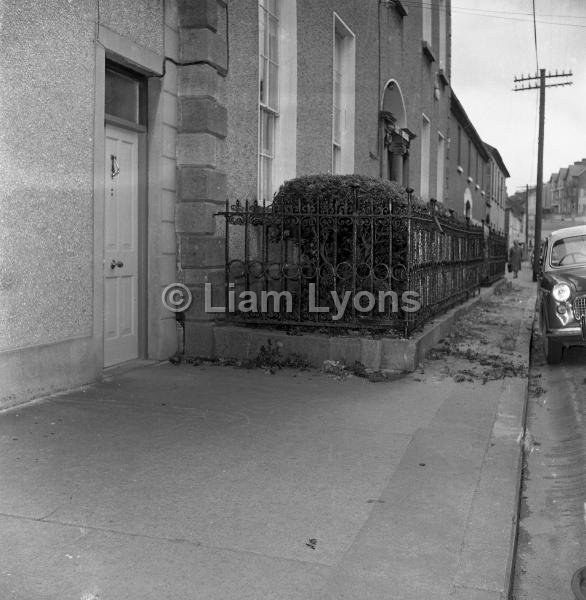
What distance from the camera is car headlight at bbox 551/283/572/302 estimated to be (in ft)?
27.2

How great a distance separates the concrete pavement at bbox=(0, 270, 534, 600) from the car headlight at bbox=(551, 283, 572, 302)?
7.10 feet

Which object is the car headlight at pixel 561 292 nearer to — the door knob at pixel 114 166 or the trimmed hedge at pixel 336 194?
the trimmed hedge at pixel 336 194

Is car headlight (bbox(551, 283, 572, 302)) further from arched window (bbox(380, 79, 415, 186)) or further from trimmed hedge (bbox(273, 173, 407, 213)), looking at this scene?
arched window (bbox(380, 79, 415, 186))

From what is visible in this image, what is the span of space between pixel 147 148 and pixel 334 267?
2.29 meters

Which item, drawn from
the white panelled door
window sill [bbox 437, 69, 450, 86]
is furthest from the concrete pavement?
window sill [bbox 437, 69, 450, 86]

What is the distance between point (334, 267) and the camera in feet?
25.1

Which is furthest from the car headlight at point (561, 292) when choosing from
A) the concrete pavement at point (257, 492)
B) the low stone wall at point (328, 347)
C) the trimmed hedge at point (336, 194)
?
the concrete pavement at point (257, 492)

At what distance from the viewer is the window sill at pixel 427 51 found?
18312 millimetres

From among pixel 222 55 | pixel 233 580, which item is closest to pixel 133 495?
pixel 233 580

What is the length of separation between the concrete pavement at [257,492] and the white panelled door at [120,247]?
64 centimetres

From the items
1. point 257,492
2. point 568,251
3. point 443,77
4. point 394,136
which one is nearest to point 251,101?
point 568,251

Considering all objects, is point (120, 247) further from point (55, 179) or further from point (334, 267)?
point (334, 267)

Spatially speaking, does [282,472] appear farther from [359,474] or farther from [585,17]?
[585,17]

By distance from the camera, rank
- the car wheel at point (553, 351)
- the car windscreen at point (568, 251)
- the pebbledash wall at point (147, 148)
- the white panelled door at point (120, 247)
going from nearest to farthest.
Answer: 1. the pebbledash wall at point (147, 148)
2. the white panelled door at point (120, 247)
3. the car wheel at point (553, 351)
4. the car windscreen at point (568, 251)
